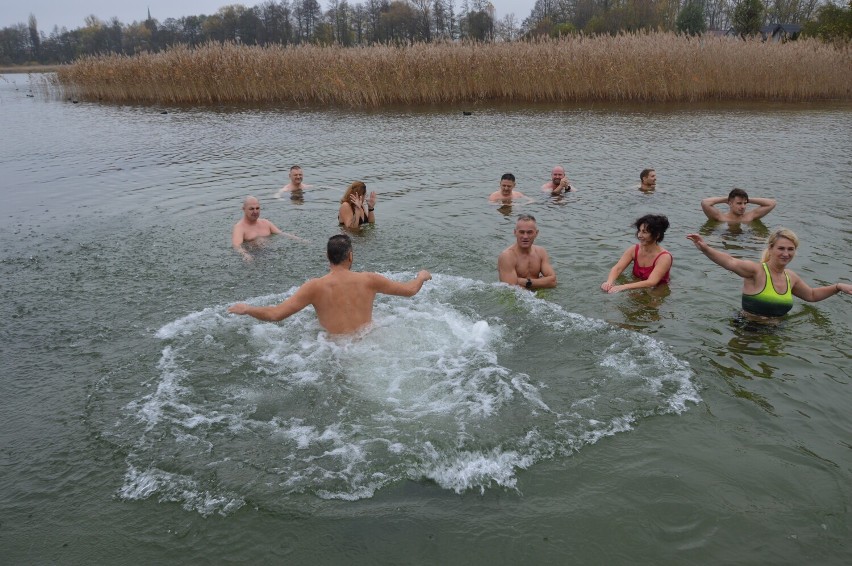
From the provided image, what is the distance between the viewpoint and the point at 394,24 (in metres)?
74.1

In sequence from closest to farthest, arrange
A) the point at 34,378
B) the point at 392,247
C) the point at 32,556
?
1. the point at 32,556
2. the point at 34,378
3. the point at 392,247

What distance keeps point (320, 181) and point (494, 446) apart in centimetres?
989

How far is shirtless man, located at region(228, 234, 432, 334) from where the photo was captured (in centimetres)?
546

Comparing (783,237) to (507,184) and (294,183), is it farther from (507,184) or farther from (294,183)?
(294,183)

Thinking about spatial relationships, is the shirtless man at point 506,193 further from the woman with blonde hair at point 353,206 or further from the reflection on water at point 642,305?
the reflection on water at point 642,305

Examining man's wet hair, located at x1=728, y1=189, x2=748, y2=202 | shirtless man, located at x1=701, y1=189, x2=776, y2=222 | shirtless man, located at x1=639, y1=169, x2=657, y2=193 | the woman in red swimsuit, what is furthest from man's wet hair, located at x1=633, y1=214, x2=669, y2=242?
shirtless man, located at x1=639, y1=169, x2=657, y2=193

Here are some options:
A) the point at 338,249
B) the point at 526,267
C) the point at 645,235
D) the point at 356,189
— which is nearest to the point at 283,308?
the point at 338,249

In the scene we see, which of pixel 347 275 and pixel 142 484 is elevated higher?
pixel 347 275

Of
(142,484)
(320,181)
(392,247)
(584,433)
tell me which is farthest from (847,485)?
(320,181)

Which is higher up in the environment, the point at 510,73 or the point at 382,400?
the point at 510,73

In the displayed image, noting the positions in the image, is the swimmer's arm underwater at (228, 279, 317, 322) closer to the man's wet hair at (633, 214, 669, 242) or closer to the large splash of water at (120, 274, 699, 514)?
the large splash of water at (120, 274, 699, 514)

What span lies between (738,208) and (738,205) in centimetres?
6

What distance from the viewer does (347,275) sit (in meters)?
5.56

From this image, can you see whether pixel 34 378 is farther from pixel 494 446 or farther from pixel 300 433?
pixel 494 446
